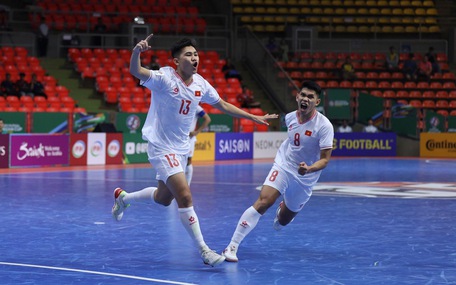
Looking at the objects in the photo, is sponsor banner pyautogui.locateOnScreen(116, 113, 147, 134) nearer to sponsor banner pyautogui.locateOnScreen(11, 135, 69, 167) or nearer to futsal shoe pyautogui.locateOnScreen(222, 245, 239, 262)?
sponsor banner pyautogui.locateOnScreen(11, 135, 69, 167)

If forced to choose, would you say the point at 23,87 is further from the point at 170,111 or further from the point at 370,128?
the point at 170,111

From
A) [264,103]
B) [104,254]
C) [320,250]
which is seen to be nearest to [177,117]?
[104,254]

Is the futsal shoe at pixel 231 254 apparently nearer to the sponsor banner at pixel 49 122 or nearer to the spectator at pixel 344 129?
the sponsor banner at pixel 49 122

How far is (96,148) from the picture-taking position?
88.1 feet

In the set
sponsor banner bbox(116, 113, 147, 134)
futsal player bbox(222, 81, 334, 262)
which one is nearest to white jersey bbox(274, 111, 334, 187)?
futsal player bbox(222, 81, 334, 262)

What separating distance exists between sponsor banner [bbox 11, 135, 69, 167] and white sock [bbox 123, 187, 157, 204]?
1468cm

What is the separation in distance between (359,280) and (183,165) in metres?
2.38

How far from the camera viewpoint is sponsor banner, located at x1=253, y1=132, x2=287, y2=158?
32.7 m

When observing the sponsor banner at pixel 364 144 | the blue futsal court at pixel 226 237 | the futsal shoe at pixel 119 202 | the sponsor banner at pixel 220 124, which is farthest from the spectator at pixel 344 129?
the futsal shoe at pixel 119 202

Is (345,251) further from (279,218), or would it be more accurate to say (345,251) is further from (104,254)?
(104,254)

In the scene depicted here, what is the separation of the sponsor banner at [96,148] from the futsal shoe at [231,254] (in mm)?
17683

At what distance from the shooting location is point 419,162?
31469 mm

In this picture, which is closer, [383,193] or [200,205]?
[200,205]

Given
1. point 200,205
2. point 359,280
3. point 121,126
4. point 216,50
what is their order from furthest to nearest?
point 216,50 → point 121,126 → point 200,205 → point 359,280
